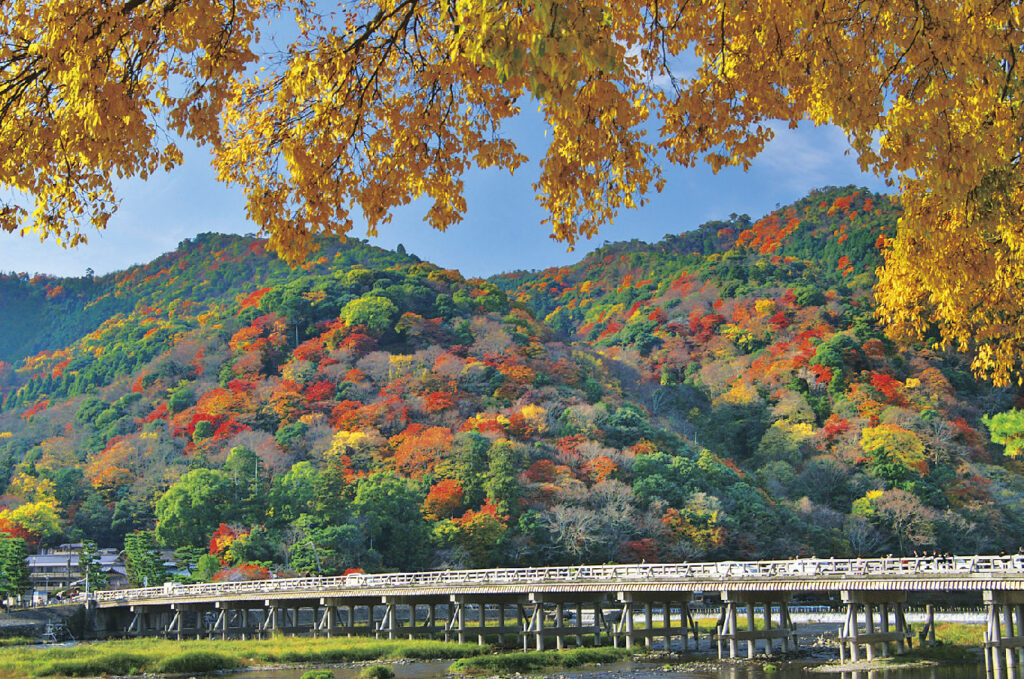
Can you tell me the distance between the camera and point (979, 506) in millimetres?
56781

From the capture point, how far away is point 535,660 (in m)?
31.6

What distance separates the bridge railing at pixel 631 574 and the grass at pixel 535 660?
3.06 metres

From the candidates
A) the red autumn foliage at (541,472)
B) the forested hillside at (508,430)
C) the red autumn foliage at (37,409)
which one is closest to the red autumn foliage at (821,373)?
the forested hillside at (508,430)

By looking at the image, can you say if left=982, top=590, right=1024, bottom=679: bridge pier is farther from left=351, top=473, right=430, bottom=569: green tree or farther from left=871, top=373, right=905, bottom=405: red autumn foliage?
left=871, top=373, right=905, bottom=405: red autumn foliage

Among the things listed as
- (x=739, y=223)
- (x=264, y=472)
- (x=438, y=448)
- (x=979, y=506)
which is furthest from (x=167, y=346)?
(x=739, y=223)

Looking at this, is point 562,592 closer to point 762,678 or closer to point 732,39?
point 762,678

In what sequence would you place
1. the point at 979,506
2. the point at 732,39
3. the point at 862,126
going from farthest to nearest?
the point at 979,506
the point at 732,39
the point at 862,126

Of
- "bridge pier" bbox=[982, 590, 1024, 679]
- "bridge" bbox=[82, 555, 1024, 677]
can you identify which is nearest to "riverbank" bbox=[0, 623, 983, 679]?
"bridge" bbox=[82, 555, 1024, 677]

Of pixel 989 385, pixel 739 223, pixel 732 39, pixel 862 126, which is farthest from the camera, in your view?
pixel 739 223

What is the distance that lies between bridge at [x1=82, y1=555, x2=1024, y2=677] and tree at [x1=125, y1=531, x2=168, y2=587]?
2130mm

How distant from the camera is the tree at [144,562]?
2069 inches

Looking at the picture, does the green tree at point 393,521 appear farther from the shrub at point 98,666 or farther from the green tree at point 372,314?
the green tree at point 372,314

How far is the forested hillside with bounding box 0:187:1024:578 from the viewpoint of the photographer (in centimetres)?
5259

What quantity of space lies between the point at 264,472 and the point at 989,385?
56443 millimetres
